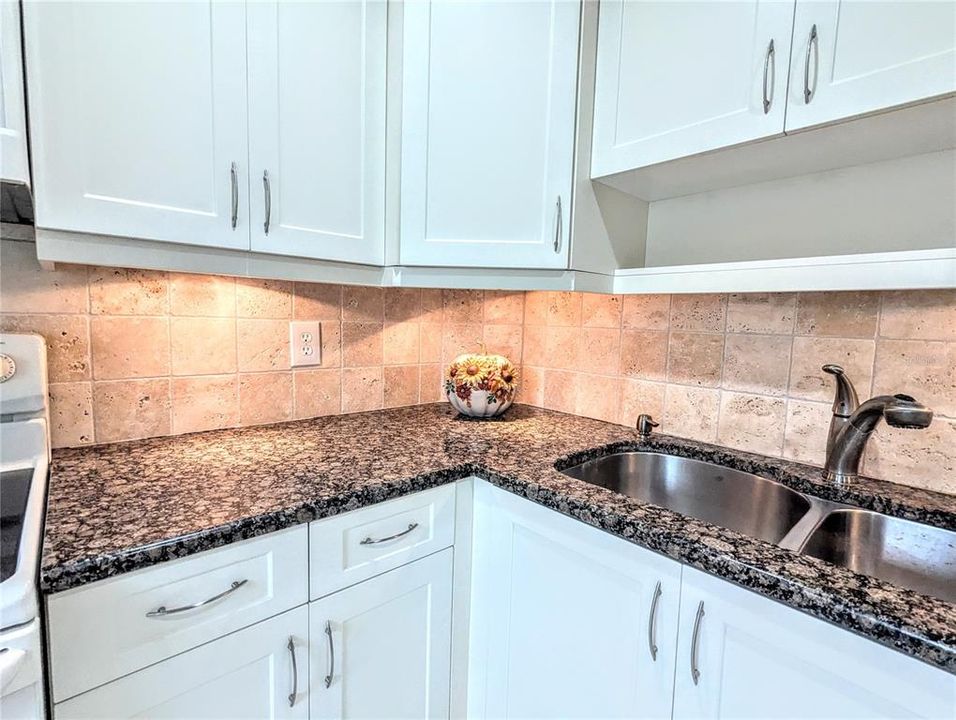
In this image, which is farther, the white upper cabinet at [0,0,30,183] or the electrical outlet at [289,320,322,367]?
the electrical outlet at [289,320,322,367]

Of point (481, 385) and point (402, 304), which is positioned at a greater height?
point (402, 304)

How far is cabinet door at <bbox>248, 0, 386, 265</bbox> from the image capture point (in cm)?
102

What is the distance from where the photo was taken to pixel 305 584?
2.86ft

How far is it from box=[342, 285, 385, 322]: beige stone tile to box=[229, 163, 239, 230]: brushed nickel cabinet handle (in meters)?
0.48

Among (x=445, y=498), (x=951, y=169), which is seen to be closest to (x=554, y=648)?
(x=445, y=498)

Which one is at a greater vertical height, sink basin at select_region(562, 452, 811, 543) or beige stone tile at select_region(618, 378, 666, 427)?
beige stone tile at select_region(618, 378, 666, 427)

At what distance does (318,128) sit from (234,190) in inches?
9.9

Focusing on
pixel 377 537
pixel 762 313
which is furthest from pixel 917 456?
pixel 377 537

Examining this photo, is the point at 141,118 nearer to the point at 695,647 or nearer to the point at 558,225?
the point at 558,225

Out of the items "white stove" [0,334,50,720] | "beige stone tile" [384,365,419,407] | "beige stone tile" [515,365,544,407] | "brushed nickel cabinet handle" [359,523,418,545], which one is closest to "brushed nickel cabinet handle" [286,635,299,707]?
"brushed nickel cabinet handle" [359,523,418,545]

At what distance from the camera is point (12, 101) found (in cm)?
72

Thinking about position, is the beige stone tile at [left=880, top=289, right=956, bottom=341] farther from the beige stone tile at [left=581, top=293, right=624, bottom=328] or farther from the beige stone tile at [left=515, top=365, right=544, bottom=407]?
the beige stone tile at [left=515, top=365, right=544, bottom=407]

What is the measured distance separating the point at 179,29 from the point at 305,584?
3.46 feet

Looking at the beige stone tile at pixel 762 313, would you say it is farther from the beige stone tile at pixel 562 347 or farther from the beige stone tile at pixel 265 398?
the beige stone tile at pixel 265 398
